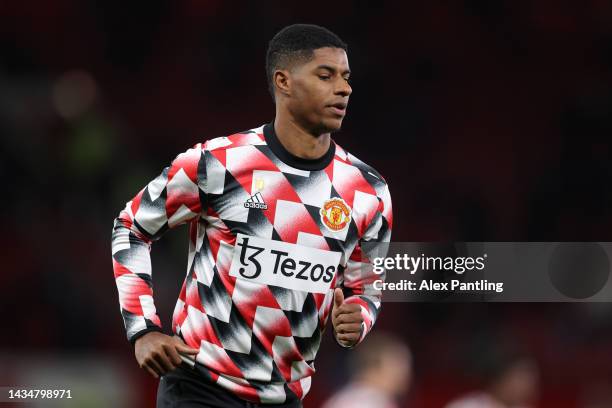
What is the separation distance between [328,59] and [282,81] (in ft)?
0.53

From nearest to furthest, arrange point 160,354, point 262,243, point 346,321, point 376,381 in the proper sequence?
1. point 160,354
2. point 346,321
3. point 262,243
4. point 376,381

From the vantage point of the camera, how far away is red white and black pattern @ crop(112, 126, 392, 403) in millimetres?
2715

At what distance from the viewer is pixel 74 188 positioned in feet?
25.0

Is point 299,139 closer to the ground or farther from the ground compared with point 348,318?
farther from the ground

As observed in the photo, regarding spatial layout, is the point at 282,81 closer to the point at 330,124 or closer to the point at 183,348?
the point at 330,124

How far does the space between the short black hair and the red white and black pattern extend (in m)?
0.24

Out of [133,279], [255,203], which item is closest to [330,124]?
[255,203]

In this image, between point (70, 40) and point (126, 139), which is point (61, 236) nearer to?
point (126, 139)

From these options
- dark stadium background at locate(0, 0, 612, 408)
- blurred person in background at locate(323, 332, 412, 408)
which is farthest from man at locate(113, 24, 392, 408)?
dark stadium background at locate(0, 0, 612, 408)

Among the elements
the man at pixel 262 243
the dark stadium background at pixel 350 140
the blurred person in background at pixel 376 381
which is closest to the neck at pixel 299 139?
the man at pixel 262 243

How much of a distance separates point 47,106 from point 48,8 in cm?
128

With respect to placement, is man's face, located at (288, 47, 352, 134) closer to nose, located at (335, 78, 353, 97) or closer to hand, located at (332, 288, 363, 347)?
nose, located at (335, 78, 353, 97)

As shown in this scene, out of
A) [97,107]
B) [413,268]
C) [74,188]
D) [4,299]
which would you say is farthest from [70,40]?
[413,268]

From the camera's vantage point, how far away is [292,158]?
2.83 metres
